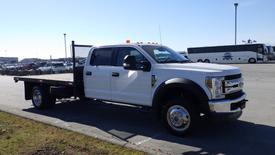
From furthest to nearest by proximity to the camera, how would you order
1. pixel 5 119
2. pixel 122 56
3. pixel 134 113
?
pixel 134 113 → pixel 5 119 → pixel 122 56

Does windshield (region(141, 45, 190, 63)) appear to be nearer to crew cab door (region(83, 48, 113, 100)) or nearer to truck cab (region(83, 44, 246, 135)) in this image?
truck cab (region(83, 44, 246, 135))

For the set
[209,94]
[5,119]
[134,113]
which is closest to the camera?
[209,94]

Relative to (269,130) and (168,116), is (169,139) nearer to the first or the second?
(168,116)

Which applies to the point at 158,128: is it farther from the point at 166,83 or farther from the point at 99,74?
the point at 99,74

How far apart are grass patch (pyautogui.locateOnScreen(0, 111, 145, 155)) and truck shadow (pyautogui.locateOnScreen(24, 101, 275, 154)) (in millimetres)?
791

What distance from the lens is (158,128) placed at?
748 cm

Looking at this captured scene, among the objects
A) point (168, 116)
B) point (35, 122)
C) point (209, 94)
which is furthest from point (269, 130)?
point (35, 122)

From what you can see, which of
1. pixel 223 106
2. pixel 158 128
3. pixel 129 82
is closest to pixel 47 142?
pixel 129 82

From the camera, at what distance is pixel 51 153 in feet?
18.3

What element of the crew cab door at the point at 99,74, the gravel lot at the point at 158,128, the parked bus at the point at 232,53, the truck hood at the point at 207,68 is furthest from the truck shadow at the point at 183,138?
the parked bus at the point at 232,53

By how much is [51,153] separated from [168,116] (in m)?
2.49

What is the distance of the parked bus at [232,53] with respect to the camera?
160ft

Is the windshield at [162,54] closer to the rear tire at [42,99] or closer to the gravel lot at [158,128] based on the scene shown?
the gravel lot at [158,128]

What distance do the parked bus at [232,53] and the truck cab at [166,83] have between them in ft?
144
